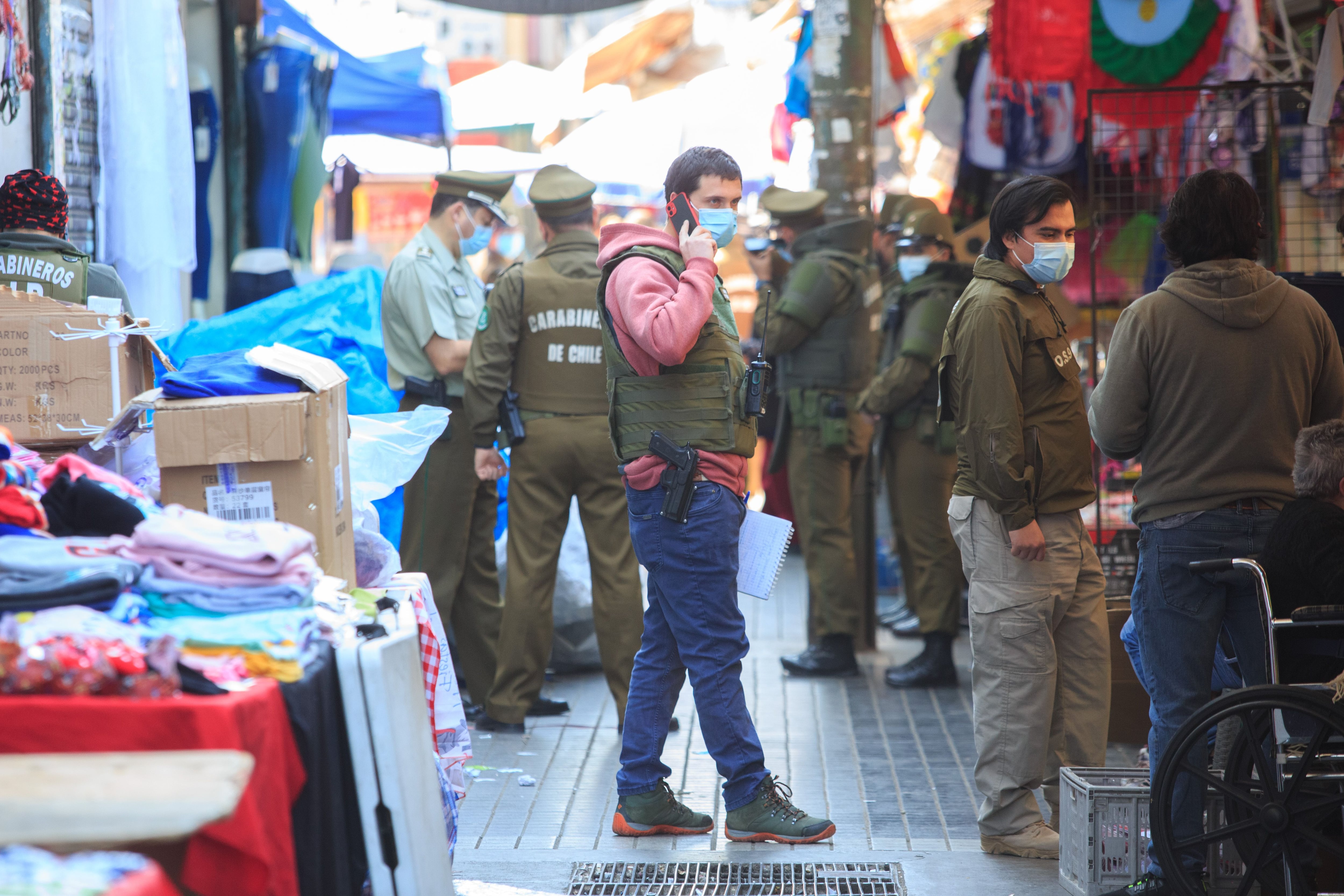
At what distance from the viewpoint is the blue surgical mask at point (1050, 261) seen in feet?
13.1

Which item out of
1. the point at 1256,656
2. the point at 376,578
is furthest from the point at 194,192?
the point at 1256,656

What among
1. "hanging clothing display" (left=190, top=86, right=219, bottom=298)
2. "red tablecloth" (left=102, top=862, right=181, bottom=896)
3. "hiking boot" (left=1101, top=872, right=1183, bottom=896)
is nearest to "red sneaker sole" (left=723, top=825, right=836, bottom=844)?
"hiking boot" (left=1101, top=872, right=1183, bottom=896)

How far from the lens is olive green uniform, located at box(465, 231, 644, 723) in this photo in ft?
18.0

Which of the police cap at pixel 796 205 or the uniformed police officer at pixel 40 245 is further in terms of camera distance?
the police cap at pixel 796 205

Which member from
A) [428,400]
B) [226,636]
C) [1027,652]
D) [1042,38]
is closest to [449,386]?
[428,400]

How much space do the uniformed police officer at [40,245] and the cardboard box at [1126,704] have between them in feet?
12.5

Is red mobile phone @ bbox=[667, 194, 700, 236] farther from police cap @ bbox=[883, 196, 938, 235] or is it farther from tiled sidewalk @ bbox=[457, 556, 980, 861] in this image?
police cap @ bbox=[883, 196, 938, 235]

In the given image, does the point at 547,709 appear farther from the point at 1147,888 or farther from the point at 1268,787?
the point at 1268,787

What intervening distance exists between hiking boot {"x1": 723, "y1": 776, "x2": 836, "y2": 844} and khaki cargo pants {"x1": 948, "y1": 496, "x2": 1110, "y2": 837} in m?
0.52

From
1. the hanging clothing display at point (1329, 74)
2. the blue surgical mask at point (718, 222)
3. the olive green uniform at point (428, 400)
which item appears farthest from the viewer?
the olive green uniform at point (428, 400)

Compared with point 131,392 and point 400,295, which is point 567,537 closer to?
point 400,295

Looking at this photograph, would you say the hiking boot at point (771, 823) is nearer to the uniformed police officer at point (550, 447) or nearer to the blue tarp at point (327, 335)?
the uniformed police officer at point (550, 447)

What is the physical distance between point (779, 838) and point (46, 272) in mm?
2896

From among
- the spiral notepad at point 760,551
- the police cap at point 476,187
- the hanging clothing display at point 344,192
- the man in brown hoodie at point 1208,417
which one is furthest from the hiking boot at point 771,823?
the hanging clothing display at point 344,192
